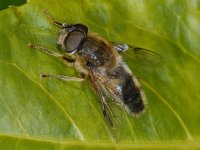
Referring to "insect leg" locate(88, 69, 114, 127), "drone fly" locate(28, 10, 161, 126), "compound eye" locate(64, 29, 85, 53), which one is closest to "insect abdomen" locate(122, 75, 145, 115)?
"drone fly" locate(28, 10, 161, 126)

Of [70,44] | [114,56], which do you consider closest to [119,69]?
[114,56]

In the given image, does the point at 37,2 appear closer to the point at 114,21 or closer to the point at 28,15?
the point at 28,15

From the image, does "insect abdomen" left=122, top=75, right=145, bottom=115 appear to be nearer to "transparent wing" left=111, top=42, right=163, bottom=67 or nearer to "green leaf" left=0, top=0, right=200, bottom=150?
"green leaf" left=0, top=0, right=200, bottom=150

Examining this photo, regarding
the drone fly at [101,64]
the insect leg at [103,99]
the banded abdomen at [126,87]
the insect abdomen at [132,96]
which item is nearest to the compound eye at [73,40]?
the drone fly at [101,64]

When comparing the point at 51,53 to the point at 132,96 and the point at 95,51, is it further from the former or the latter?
the point at 132,96

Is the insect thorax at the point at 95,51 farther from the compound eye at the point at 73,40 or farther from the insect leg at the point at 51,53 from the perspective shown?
the insect leg at the point at 51,53

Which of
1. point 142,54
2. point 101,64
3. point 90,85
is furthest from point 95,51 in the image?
point 142,54

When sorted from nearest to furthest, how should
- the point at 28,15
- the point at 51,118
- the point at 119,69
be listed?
the point at 51,118
the point at 28,15
the point at 119,69

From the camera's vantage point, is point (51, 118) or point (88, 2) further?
point (88, 2)
